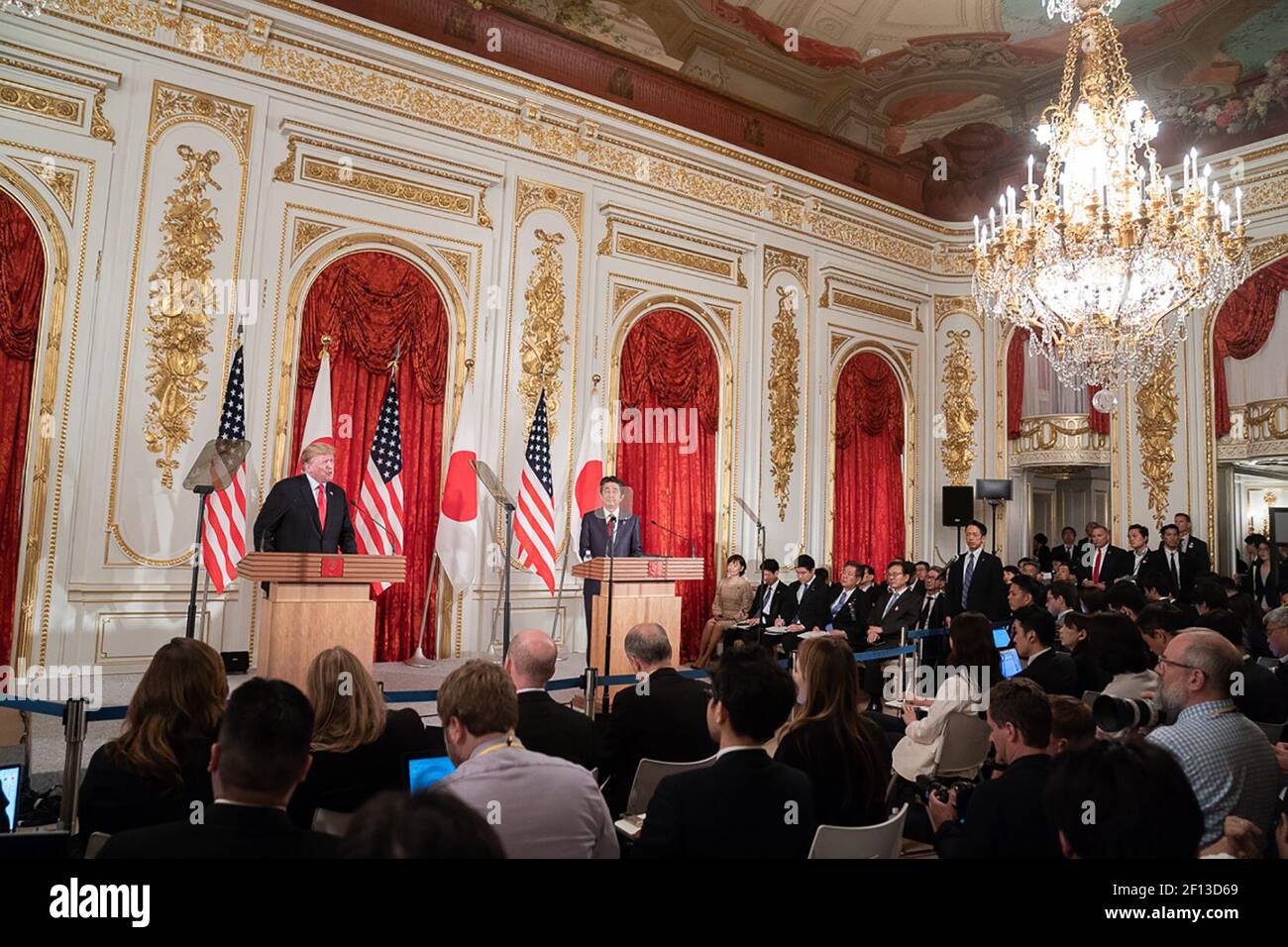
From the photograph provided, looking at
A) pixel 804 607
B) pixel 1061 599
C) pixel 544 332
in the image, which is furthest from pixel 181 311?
pixel 1061 599

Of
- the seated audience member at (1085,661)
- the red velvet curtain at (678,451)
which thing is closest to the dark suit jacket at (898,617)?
the red velvet curtain at (678,451)

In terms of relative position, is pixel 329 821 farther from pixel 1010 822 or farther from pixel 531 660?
pixel 1010 822

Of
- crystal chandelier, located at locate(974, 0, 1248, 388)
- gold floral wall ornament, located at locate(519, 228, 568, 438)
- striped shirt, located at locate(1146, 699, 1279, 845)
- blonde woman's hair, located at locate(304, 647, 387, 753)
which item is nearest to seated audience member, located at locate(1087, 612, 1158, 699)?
striped shirt, located at locate(1146, 699, 1279, 845)

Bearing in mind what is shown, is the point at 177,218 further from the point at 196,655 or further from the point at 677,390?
the point at 196,655

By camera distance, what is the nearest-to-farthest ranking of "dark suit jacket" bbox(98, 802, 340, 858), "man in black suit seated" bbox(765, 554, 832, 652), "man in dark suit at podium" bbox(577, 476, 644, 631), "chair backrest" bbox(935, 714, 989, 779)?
"dark suit jacket" bbox(98, 802, 340, 858) → "chair backrest" bbox(935, 714, 989, 779) → "man in dark suit at podium" bbox(577, 476, 644, 631) → "man in black suit seated" bbox(765, 554, 832, 652)

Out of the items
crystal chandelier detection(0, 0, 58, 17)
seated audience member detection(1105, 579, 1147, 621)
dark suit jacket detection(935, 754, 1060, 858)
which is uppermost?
crystal chandelier detection(0, 0, 58, 17)

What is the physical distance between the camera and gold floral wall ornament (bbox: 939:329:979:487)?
39.0 feet

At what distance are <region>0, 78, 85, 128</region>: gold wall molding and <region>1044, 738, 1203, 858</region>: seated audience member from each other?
765 centimetres

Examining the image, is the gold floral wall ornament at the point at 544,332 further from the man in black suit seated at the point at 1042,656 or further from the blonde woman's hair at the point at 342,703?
the blonde woman's hair at the point at 342,703

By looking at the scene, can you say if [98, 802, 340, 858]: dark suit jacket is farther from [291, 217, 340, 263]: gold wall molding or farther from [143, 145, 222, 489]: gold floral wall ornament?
[291, 217, 340, 263]: gold wall molding

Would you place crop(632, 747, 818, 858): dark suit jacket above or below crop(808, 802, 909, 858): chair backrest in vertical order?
above

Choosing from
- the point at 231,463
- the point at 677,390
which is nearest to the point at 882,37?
the point at 677,390

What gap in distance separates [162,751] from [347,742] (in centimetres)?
47

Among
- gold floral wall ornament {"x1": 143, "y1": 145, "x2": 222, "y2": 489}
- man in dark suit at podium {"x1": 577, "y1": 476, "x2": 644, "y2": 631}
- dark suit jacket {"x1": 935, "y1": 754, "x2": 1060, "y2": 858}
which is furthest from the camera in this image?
man in dark suit at podium {"x1": 577, "y1": 476, "x2": 644, "y2": 631}
